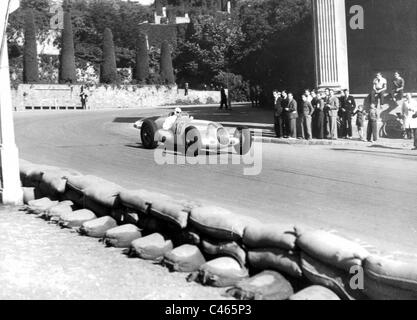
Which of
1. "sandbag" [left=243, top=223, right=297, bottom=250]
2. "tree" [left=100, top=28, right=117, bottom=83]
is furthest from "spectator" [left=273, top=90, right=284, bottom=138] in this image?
"tree" [left=100, top=28, right=117, bottom=83]

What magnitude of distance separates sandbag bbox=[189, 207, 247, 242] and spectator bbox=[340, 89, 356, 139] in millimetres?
12963

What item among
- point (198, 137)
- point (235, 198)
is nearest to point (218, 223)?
point (235, 198)

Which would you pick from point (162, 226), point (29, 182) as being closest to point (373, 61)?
point (29, 182)

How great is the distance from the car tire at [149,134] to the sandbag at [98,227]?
8.18 meters

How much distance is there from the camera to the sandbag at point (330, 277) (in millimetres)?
4699

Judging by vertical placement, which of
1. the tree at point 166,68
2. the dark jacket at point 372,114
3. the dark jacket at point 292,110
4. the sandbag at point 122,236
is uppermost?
the tree at point 166,68

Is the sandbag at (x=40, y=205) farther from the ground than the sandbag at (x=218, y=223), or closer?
closer

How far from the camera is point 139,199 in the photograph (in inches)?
282

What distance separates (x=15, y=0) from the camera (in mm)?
9484

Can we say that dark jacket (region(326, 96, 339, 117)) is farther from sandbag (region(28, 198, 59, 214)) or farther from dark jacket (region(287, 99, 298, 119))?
sandbag (region(28, 198, 59, 214))

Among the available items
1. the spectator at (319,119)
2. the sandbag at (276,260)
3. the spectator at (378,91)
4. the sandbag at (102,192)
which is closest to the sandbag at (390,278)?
the sandbag at (276,260)

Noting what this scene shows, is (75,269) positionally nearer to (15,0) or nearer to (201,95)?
(15,0)

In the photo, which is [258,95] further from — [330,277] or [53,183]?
[330,277]

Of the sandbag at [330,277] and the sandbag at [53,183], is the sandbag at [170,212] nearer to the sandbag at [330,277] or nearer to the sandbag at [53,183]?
the sandbag at [330,277]
